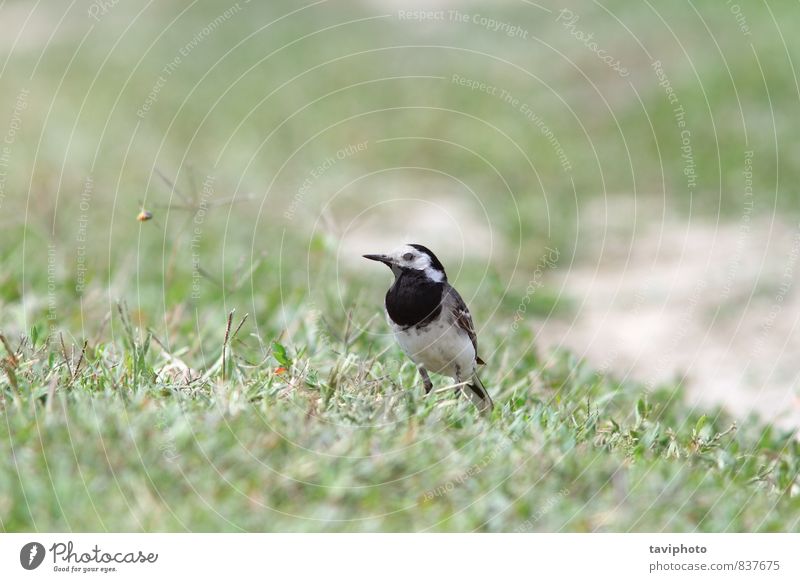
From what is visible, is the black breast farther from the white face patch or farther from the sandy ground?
the sandy ground

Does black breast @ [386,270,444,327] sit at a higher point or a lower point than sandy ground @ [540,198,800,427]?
higher

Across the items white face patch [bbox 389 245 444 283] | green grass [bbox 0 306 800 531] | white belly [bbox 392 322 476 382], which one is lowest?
green grass [bbox 0 306 800 531]

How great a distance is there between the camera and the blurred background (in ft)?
20.3

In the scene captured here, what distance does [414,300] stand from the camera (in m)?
4.30

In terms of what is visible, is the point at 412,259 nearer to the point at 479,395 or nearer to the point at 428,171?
the point at 479,395

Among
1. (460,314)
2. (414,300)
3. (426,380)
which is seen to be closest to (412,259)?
(414,300)

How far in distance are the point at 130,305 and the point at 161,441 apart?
2.48m

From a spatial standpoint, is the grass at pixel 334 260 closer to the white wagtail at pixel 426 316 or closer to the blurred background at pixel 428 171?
the blurred background at pixel 428 171

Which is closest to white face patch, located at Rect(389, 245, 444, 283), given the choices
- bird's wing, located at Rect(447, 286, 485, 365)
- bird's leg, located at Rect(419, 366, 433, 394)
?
bird's wing, located at Rect(447, 286, 485, 365)

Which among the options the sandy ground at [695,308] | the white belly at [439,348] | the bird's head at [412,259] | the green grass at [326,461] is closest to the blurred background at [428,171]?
the sandy ground at [695,308]

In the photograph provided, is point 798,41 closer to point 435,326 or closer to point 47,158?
point 47,158

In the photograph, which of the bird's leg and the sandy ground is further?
the sandy ground
